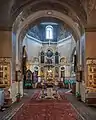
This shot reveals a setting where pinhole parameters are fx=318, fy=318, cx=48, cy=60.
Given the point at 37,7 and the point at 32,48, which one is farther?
the point at 32,48

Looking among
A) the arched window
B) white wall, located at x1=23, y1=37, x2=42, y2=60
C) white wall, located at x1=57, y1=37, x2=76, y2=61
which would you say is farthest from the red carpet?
the arched window

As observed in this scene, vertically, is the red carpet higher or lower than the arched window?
lower

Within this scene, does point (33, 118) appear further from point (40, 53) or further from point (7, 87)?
point (40, 53)

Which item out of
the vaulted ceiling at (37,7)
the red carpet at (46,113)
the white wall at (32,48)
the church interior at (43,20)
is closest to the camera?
the red carpet at (46,113)

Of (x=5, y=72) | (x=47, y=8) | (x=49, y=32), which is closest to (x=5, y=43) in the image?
(x=5, y=72)

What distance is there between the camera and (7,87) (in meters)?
17.4

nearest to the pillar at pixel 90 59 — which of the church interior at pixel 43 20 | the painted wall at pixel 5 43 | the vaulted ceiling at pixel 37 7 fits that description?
the church interior at pixel 43 20

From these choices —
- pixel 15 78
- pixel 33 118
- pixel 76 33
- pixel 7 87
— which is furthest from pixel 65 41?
pixel 33 118

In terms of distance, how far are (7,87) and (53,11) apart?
7360 mm

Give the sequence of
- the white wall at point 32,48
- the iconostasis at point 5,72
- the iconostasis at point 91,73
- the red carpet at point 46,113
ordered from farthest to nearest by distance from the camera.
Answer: the white wall at point 32,48
the iconostasis at point 5,72
the iconostasis at point 91,73
the red carpet at point 46,113

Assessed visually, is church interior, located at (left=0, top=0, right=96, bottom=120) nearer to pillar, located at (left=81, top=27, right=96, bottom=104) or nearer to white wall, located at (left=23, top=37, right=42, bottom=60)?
pillar, located at (left=81, top=27, right=96, bottom=104)

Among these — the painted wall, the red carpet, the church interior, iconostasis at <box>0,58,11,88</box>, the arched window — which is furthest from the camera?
the arched window

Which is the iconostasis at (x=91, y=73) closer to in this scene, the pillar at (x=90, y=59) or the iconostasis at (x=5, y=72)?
the pillar at (x=90, y=59)

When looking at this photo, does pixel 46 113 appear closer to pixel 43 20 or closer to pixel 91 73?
pixel 91 73
